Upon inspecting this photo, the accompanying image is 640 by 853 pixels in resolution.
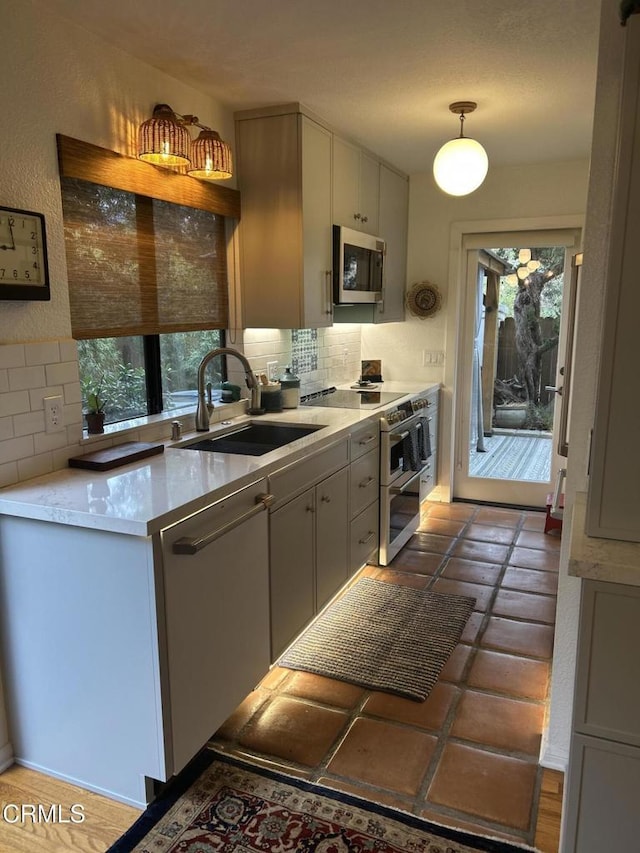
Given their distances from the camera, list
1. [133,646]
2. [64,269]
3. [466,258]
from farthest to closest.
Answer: [466,258]
[64,269]
[133,646]

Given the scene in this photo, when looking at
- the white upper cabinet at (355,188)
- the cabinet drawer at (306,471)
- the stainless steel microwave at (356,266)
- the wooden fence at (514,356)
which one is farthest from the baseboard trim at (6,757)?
the wooden fence at (514,356)

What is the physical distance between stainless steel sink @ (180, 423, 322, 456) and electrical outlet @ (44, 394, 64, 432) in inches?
23.8

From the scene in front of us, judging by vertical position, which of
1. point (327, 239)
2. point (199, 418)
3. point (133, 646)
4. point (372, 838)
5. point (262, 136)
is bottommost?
point (372, 838)

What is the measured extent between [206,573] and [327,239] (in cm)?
212

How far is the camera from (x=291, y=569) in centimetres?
258

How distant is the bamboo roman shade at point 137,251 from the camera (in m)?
2.30

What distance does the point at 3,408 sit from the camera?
2014 mm

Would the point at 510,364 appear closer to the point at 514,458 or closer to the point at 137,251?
the point at 514,458

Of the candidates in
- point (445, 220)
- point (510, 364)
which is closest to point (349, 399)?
point (510, 364)

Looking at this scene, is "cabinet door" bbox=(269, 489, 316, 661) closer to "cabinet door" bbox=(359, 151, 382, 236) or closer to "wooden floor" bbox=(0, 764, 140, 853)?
"wooden floor" bbox=(0, 764, 140, 853)

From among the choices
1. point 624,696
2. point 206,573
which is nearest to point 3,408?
point 206,573

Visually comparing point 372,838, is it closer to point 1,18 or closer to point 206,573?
point 206,573

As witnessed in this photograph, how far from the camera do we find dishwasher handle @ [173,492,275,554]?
1.82 m

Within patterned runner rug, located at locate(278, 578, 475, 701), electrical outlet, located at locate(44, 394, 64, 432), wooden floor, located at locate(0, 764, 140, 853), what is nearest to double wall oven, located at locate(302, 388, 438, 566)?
patterned runner rug, located at locate(278, 578, 475, 701)
